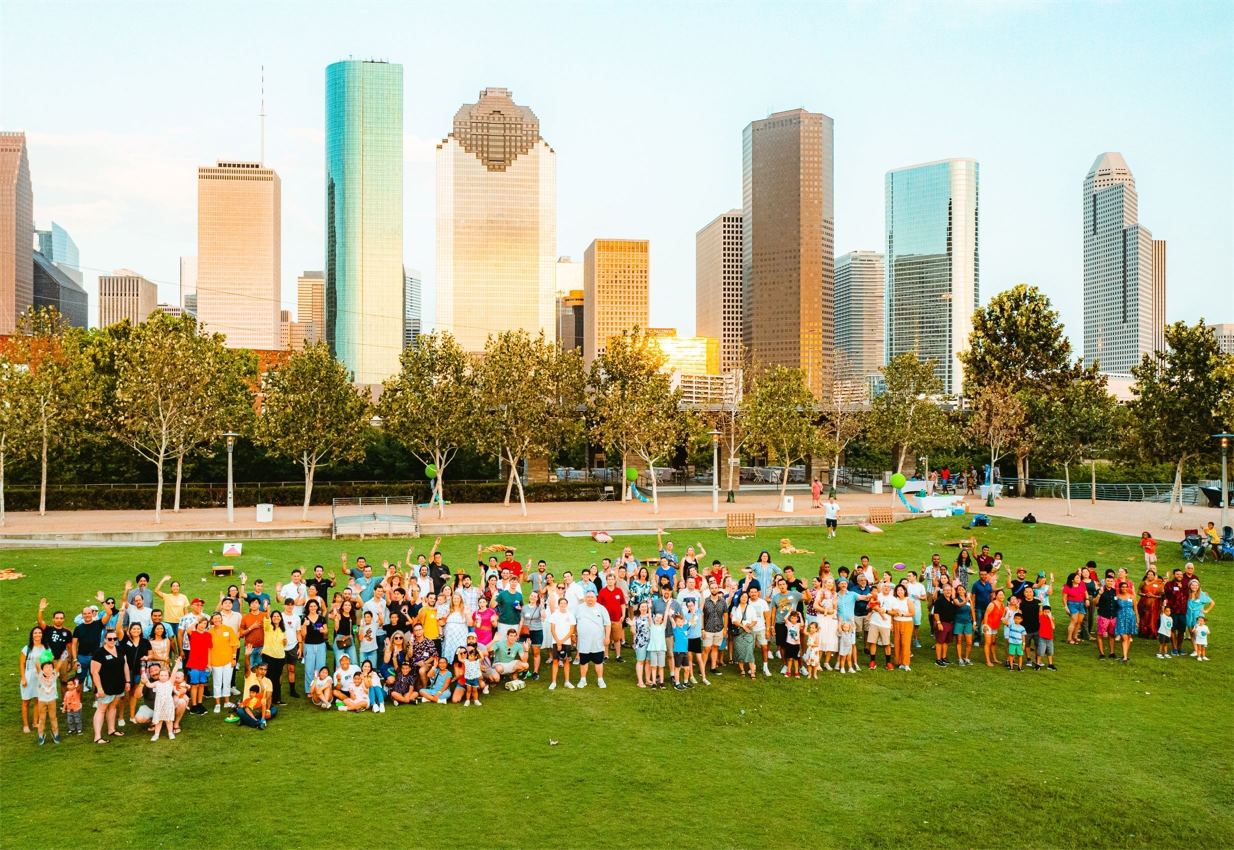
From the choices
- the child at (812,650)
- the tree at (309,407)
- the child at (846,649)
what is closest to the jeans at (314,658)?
the child at (812,650)

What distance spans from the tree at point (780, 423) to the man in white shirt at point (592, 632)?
24633mm

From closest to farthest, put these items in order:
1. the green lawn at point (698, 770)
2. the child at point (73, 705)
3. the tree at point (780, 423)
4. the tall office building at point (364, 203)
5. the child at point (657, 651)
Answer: the green lawn at point (698, 770) < the child at point (73, 705) < the child at point (657, 651) < the tree at point (780, 423) < the tall office building at point (364, 203)

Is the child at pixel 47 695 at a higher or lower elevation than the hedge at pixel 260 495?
lower

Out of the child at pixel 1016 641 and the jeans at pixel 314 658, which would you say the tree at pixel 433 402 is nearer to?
the jeans at pixel 314 658

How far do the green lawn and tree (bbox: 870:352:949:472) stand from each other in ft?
101

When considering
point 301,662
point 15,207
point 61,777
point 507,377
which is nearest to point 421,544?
point 507,377

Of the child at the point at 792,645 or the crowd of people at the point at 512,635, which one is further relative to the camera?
the child at the point at 792,645

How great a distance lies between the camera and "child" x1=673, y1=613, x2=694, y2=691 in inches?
502

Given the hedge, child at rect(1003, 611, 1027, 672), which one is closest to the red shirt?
child at rect(1003, 611, 1027, 672)

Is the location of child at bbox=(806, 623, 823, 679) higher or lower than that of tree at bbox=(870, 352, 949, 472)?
lower

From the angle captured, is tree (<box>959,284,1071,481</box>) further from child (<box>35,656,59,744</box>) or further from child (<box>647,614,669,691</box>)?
child (<box>35,656,59,744</box>)

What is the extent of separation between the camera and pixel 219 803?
8.76 metres

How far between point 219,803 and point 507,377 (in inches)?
1086

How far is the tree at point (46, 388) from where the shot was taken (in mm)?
30516
